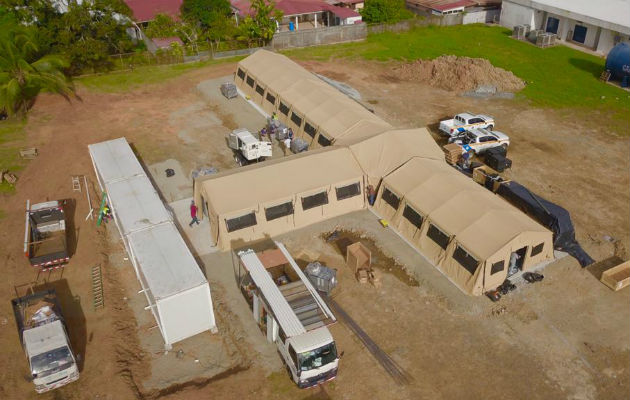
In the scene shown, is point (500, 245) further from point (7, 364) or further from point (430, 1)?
point (430, 1)

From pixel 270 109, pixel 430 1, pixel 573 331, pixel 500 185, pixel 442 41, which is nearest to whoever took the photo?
pixel 573 331

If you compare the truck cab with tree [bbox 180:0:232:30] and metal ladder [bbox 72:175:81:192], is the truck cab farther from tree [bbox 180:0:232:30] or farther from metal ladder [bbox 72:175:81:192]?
tree [bbox 180:0:232:30]

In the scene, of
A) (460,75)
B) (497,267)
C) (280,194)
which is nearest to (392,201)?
(280,194)

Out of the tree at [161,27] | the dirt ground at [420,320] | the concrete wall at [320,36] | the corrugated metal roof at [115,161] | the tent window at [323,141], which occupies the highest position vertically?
the tree at [161,27]

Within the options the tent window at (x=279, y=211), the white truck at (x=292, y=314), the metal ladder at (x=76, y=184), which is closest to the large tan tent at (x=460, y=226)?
the tent window at (x=279, y=211)

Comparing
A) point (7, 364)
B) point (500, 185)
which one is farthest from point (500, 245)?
point (7, 364)

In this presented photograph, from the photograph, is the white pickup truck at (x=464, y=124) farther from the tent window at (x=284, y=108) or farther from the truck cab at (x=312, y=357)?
the truck cab at (x=312, y=357)

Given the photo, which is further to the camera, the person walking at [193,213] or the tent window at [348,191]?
the tent window at [348,191]
